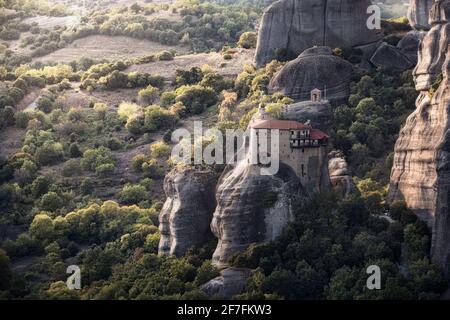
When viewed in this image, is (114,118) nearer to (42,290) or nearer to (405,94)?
(405,94)

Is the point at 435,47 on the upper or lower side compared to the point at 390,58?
upper

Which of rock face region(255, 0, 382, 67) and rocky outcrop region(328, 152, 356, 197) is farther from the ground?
rock face region(255, 0, 382, 67)

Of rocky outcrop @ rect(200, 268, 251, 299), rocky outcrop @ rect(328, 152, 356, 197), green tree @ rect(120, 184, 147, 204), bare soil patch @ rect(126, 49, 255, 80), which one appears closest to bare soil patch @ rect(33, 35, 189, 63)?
bare soil patch @ rect(126, 49, 255, 80)

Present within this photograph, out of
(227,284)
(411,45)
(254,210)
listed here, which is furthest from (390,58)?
(227,284)

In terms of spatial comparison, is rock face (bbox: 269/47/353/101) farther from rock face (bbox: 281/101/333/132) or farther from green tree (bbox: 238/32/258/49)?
green tree (bbox: 238/32/258/49)

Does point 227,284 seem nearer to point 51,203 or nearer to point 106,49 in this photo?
point 51,203

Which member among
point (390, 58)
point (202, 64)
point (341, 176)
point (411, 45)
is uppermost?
point (411, 45)

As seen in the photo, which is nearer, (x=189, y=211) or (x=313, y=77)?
(x=189, y=211)

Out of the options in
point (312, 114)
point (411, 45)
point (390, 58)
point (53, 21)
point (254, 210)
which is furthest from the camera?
point (53, 21)
